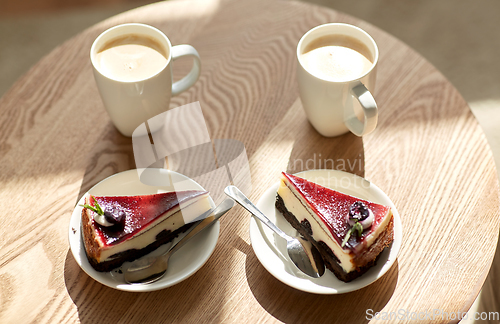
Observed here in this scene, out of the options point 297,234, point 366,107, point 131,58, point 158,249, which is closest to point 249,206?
point 297,234

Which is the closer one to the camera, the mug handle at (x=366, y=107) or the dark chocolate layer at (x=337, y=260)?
the dark chocolate layer at (x=337, y=260)

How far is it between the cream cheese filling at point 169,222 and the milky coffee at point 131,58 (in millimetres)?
330

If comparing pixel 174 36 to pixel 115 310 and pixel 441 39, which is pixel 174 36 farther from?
Result: pixel 441 39

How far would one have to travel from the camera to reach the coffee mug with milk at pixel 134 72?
3.79 feet

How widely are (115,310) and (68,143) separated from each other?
504mm

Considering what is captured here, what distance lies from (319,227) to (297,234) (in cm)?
6

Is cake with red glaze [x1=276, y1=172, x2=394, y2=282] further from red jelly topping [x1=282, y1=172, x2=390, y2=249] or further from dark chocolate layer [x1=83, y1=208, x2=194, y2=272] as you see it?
dark chocolate layer [x1=83, y1=208, x2=194, y2=272]

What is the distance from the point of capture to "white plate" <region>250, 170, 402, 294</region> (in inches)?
A: 38.6

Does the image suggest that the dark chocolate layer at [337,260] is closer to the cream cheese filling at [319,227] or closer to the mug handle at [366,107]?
the cream cheese filling at [319,227]

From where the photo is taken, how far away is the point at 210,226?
108 cm


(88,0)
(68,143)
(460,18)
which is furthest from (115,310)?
(460,18)

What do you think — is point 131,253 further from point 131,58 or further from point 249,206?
point 131,58

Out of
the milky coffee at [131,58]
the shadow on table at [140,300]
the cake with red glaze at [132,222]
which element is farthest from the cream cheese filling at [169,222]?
the milky coffee at [131,58]

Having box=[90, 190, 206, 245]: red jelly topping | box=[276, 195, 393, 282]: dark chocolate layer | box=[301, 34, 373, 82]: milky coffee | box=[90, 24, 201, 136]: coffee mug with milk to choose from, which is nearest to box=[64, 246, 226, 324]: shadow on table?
box=[90, 190, 206, 245]: red jelly topping
